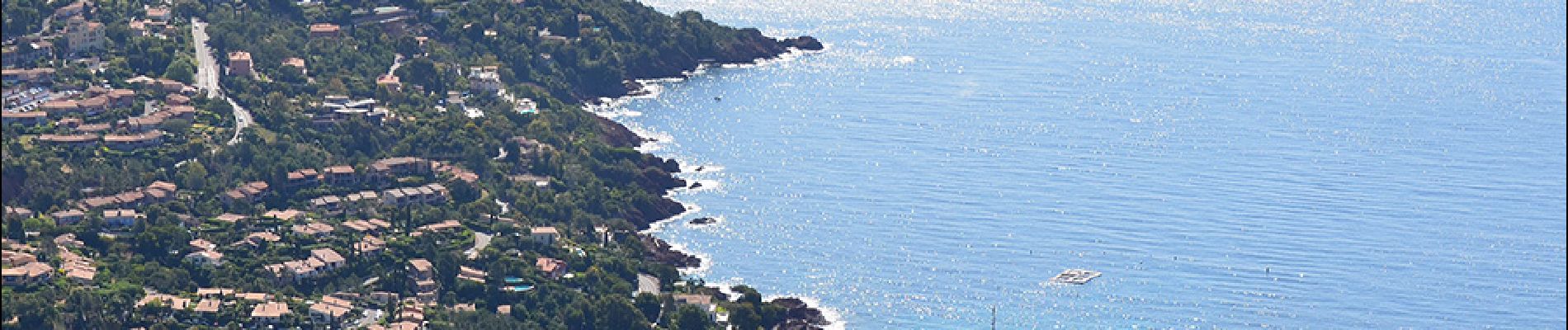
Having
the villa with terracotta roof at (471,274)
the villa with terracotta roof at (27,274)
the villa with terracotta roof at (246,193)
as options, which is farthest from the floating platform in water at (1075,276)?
the villa with terracotta roof at (27,274)

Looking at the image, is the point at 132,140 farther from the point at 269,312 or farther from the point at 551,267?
the point at 269,312

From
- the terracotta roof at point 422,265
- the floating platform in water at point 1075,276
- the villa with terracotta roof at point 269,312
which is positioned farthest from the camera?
the floating platform in water at point 1075,276

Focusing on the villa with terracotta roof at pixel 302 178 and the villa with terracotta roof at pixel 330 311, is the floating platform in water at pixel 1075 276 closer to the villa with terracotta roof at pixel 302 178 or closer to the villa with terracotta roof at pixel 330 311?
the villa with terracotta roof at pixel 330 311

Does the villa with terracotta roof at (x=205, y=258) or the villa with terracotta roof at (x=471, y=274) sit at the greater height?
the villa with terracotta roof at (x=471, y=274)

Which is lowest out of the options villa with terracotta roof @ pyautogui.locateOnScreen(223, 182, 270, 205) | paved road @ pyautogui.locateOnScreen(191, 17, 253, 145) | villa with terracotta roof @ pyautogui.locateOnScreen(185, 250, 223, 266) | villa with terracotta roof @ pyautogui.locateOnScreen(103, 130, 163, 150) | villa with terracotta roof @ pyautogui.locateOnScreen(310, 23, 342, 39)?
villa with terracotta roof @ pyautogui.locateOnScreen(185, 250, 223, 266)

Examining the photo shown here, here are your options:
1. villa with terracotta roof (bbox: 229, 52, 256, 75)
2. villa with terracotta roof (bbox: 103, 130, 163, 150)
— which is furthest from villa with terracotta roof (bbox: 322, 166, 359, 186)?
villa with terracotta roof (bbox: 229, 52, 256, 75)

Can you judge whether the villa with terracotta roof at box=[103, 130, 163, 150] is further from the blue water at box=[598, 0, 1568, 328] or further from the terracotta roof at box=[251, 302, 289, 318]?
the terracotta roof at box=[251, 302, 289, 318]

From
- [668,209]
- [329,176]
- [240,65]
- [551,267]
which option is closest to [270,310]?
[551,267]
